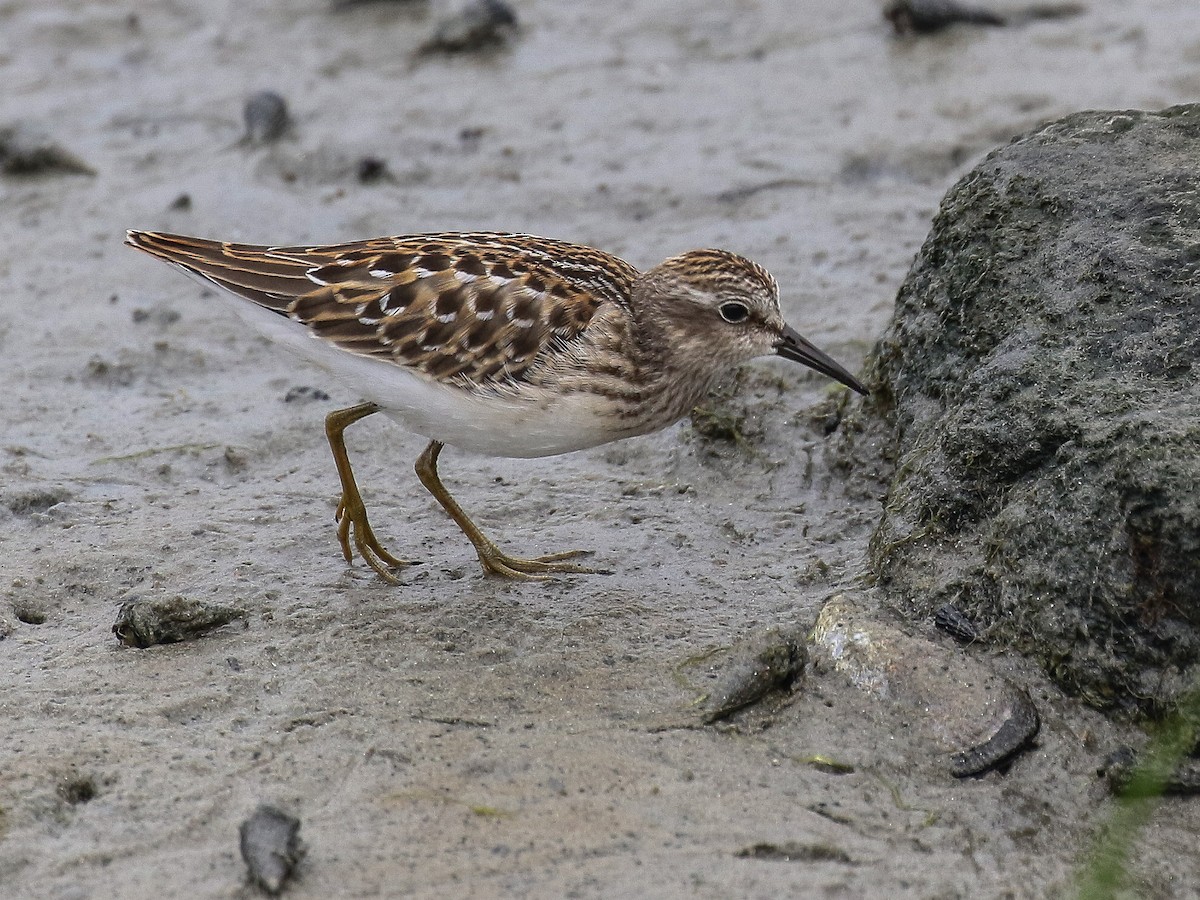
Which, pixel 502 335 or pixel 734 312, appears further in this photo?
pixel 734 312

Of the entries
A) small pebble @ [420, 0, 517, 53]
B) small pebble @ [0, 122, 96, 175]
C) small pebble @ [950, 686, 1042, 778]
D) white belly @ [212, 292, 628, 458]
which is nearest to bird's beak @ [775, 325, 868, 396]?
white belly @ [212, 292, 628, 458]

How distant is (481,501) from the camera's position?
6887 millimetres

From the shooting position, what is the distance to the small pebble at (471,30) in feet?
39.3

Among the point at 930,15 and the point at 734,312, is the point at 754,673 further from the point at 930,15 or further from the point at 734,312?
the point at 930,15

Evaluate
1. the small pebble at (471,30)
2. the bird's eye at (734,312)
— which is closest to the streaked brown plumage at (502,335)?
the bird's eye at (734,312)

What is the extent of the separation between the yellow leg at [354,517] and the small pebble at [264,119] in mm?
4863

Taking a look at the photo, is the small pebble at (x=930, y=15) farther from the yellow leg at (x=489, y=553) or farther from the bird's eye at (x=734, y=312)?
the yellow leg at (x=489, y=553)

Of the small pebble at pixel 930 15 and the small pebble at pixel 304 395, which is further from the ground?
the small pebble at pixel 930 15

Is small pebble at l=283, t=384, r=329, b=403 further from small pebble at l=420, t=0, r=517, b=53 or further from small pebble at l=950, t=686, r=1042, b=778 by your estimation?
small pebble at l=420, t=0, r=517, b=53

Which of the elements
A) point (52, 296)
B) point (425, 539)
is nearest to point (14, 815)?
point (425, 539)

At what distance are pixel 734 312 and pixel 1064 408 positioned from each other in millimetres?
1616

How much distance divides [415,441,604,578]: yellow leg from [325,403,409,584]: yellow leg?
293mm

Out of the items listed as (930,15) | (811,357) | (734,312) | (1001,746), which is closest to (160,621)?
(734,312)

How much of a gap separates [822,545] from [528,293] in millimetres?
1582
